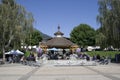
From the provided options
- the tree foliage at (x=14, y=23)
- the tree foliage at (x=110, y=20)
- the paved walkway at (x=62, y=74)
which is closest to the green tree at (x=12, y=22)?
the tree foliage at (x=14, y=23)

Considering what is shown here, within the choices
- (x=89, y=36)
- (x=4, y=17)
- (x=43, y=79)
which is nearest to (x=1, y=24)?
(x=4, y=17)

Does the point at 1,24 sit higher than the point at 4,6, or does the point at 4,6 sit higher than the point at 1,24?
the point at 4,6

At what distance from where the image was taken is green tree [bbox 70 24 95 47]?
10588cm

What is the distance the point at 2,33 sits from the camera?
1720 inches

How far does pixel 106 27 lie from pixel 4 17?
14299mm

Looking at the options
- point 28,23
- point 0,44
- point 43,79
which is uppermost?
point 28,23

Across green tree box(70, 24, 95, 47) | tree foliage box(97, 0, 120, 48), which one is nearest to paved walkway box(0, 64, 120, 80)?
tree foliage box(97, 0, 120, 48)

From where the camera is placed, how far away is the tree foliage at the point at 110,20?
42.2 m

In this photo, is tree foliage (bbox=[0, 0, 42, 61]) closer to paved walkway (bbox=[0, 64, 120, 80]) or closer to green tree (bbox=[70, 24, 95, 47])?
paved walkway (bbox=[0, 64, 120, 80])

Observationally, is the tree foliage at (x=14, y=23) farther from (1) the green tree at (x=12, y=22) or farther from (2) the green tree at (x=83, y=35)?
(2) the green tree at (x=83, y=35)

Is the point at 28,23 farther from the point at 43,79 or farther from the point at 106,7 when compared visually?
the point at 43,79

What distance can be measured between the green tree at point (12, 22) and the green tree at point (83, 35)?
60780mm

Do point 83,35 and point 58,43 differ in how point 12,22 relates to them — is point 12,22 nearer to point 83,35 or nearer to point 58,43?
point 58,43

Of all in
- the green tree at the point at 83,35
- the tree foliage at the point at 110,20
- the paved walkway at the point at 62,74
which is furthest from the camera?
the green tree at the point at 83,35
